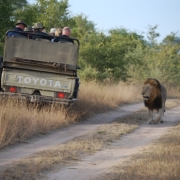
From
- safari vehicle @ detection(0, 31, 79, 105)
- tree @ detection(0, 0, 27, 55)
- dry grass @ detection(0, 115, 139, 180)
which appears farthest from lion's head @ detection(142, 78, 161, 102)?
tree @ detection(0, 0, 27, 55)

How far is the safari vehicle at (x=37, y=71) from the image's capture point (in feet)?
41.4

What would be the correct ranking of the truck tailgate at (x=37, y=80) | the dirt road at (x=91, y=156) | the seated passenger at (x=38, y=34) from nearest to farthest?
1. the dirt road at (x=91, y=156)
2. the truck tailgate at (x=37, y=80)
3. the seated passenger at (x=38, y=34)

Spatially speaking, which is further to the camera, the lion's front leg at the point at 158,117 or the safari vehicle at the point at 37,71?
the lion's front leg at the point at 158,117

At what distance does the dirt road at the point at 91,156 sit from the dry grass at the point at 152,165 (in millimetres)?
247

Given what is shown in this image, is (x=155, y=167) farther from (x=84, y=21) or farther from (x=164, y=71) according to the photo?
(x=84, y=21)

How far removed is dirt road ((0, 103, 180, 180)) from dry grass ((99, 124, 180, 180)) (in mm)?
247

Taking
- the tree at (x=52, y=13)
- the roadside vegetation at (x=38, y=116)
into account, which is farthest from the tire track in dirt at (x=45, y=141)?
the tree at (x=52, y=13)

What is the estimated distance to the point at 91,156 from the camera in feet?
28.5

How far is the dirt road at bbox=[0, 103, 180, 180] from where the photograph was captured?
728cm

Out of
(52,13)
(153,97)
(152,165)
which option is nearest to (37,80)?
(153,97)

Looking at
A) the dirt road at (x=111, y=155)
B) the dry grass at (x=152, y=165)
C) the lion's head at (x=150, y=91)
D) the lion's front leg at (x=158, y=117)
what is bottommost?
the dirt road at (x=111, y=155)

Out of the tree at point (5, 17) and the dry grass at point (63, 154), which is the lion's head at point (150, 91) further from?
the tree at point (5, 17)

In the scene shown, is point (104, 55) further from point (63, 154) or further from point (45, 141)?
point (63, 154)

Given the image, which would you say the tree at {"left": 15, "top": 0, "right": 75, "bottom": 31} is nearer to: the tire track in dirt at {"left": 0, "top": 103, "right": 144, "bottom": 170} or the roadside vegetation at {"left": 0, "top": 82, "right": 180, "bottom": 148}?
the roadside vegetation at {"left": 0, "top": 82, "right": 180, "bottom": 148}
